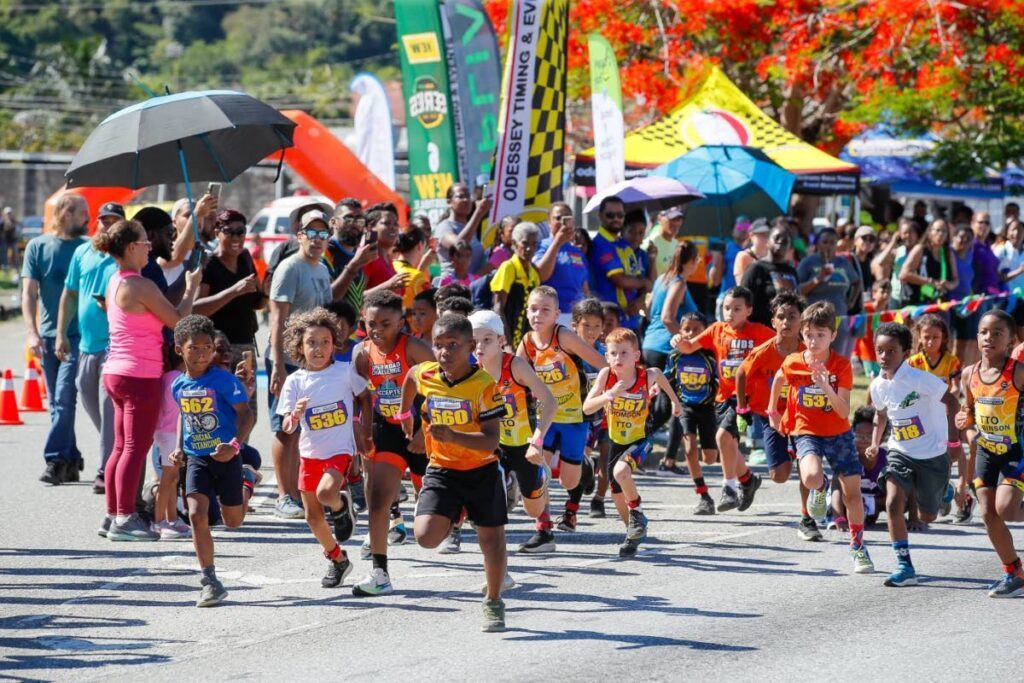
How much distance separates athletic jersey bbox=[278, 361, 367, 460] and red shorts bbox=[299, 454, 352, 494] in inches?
0.9

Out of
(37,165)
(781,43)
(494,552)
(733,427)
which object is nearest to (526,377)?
(494,552)

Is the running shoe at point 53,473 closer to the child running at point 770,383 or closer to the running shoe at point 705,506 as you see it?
the running shoe at point 705,506

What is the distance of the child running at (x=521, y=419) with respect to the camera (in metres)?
7.84

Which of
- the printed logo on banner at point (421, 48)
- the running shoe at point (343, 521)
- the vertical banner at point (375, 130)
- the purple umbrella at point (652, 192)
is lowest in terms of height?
the running shoe at point (343, 521)

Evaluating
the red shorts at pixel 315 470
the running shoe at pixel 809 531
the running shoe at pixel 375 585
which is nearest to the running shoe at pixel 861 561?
the running shoe at pixel 809 531

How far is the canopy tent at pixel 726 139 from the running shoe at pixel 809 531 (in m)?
9.00

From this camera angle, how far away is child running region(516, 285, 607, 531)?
9.19 metres

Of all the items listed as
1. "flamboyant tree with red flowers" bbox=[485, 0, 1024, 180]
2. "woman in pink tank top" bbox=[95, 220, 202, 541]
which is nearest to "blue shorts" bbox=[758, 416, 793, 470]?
"woman in pink tank top" bbox=[95, 220, 202, 541]

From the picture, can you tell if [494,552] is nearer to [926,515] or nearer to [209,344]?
[209,344]

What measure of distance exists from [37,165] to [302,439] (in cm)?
5103

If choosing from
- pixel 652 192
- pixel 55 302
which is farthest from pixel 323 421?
pixel 652 192

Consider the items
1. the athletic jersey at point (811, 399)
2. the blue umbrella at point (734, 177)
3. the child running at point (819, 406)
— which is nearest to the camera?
the child running at point (819, 406)

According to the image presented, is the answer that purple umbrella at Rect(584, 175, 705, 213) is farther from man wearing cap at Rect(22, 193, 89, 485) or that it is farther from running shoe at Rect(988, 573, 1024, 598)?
running shoe at Rect(988, 573, 1024, 598)

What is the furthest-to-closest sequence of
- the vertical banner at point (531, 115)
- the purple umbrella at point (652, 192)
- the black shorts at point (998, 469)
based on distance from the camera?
the purple umbrella at point (652, 192)
the vertical banner at point (531, 115)
the black shorts at point (998, 469)
